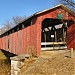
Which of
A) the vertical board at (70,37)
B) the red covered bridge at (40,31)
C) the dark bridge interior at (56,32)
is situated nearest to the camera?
the red covered bridge at (40,31)

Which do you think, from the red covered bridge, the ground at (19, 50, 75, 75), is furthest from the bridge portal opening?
the ground at (19, 50, 75, 75)

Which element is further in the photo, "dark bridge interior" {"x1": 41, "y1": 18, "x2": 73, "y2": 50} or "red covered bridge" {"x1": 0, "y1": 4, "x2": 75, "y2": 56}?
"dark bridge interior" {"x1": 41, "y1": 18, "x2": 73, "y2": 50}

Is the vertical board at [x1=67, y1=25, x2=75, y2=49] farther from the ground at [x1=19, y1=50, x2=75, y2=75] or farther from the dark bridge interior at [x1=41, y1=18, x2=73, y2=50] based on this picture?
the ground at [x1=19, y1=50, x2=75, y2=75]

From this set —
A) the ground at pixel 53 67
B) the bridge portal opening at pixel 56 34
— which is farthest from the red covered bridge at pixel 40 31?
the ground at pixel 53 67

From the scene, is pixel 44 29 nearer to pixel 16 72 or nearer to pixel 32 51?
pixel 32 51

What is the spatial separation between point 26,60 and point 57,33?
367 inches

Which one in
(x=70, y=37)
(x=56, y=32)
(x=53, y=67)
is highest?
(x=56, y=32)

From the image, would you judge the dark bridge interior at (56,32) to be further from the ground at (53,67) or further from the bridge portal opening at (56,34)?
the ground at (53,67)

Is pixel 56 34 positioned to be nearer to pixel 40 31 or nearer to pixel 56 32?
pixel 56 32

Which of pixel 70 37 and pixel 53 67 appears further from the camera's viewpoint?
pixel 70 37

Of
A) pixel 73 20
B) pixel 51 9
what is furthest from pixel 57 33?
pixel 51 9

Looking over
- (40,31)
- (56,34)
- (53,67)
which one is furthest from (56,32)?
(53,67)

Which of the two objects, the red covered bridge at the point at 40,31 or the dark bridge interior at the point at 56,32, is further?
the dark bridge interior at the point at 56,32

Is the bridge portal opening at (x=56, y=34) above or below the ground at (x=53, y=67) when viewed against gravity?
above
